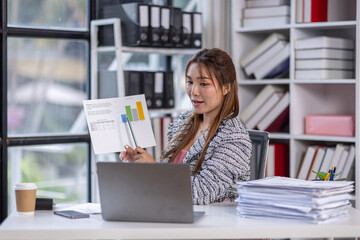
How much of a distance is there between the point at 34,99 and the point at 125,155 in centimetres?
170

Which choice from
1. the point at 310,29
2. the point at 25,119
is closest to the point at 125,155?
the point at 25,119

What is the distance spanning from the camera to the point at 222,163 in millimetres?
2252

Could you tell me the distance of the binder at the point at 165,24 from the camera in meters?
3.71

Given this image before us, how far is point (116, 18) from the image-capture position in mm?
3670

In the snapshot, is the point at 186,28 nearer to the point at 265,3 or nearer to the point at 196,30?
the point at 196,30

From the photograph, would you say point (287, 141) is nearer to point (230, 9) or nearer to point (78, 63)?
point (230, 9)

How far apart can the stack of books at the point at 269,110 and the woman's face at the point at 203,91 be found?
1315 mm

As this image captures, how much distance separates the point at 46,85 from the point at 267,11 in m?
1.52

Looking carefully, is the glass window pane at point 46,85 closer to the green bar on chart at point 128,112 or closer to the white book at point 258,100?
the white book at point 258,100

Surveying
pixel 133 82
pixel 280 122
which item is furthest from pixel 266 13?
A: pixel 133 82

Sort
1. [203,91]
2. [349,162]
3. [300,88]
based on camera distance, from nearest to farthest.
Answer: [203,91] → [349,162] → [300,88]

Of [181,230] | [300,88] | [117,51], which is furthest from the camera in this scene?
[300,88]

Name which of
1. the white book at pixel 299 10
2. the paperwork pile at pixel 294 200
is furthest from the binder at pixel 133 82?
the paperwork pile at pixel 294 200

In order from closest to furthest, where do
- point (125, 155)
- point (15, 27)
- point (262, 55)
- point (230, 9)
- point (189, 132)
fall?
point (125, 155), point (189, 132), point (15, 27), point (262, 55), point (230, 9)
